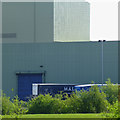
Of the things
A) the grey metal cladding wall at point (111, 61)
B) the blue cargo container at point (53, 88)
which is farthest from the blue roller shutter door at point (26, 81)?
the blue cargo container at point (53, 88)

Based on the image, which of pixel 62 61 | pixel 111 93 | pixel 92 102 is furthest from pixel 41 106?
pixel 62 61

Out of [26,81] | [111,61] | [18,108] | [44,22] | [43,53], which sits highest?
[44,22]

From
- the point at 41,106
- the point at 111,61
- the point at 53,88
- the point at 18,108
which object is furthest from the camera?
the point at 111,61

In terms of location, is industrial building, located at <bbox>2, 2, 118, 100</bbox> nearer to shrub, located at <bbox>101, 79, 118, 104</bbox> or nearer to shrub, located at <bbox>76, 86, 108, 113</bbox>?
shrub, located at <bbox>101, 79, 118, 104</bbox>

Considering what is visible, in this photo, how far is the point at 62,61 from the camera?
45.6 meters

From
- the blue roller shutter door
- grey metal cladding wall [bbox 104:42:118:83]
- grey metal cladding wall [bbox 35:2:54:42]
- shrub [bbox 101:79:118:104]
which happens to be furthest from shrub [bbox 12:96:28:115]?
grey metal cladding wall [bbox 35:2:54:42]

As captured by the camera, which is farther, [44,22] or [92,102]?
[44,22]

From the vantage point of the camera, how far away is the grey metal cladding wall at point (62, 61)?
44.4m

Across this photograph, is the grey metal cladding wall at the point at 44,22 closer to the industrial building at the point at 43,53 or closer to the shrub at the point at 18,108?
the industrial building at the point at 43,53

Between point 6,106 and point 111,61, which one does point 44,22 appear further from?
point 6,106

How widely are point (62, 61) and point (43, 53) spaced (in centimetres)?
250

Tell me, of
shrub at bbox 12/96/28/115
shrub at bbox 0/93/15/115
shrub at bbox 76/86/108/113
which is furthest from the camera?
shrub at bbox 76/86/108/113

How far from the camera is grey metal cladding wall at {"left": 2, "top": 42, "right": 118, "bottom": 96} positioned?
44.4 metres

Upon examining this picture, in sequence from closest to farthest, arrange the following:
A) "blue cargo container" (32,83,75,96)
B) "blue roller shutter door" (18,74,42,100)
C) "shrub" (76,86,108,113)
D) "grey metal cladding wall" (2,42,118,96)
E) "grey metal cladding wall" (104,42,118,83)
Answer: "shrub" (76,86,108,113), "blue cargo container" (32,83,75,96), "grey metal cladding wall" (104,42,118,83), "grey metal cladding wall" (2,42,118,96), "blue roller shutter door" (18,74,42,100)
